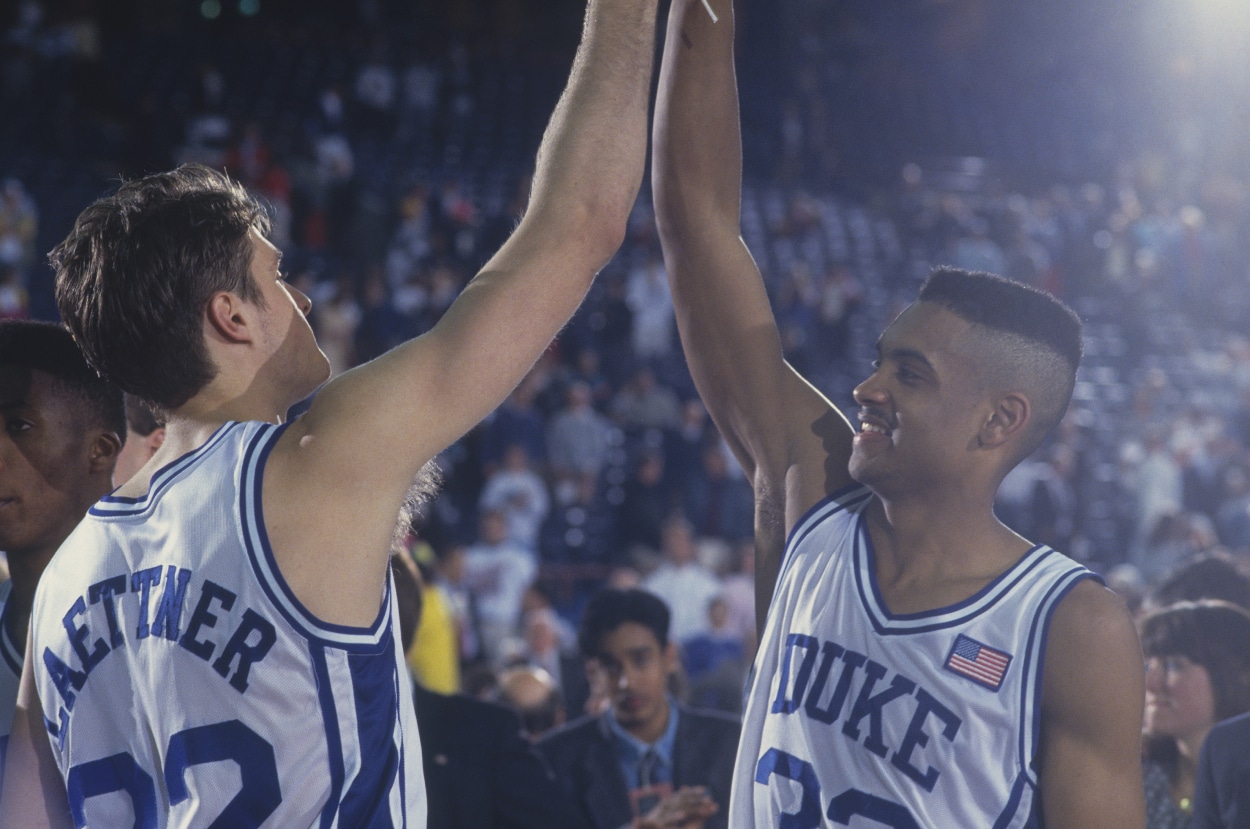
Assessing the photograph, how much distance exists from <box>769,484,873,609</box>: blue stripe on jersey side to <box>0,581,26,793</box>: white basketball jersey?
60.6 inches

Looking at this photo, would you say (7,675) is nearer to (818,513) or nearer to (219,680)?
(219,680)

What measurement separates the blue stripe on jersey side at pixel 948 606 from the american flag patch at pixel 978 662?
5 centimetres

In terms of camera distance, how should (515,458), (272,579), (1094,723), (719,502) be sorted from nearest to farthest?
(272,579) → (1094,723) → (515,458) → (719,502)

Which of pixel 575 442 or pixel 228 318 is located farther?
pixel 575 442

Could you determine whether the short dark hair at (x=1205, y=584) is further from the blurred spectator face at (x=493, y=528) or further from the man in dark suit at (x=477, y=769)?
the blurred spectator face at (x=493, y=528)

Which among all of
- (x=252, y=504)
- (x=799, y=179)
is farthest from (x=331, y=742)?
(x=799, y=179)

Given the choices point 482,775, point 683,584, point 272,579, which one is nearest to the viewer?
point 272,579

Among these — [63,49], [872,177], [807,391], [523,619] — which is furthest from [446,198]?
[807,391]

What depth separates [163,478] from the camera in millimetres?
1949

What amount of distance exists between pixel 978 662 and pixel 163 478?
1.46 m

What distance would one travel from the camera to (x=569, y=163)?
201 centimetres

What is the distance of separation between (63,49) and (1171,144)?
18165 mm

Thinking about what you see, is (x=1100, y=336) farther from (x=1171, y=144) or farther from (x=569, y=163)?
(x=569, y=163)

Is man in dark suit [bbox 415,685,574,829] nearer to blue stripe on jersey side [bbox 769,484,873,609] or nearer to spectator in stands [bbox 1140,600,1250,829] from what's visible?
blue stripe on jersey side [bbox 769,484,873,609]
